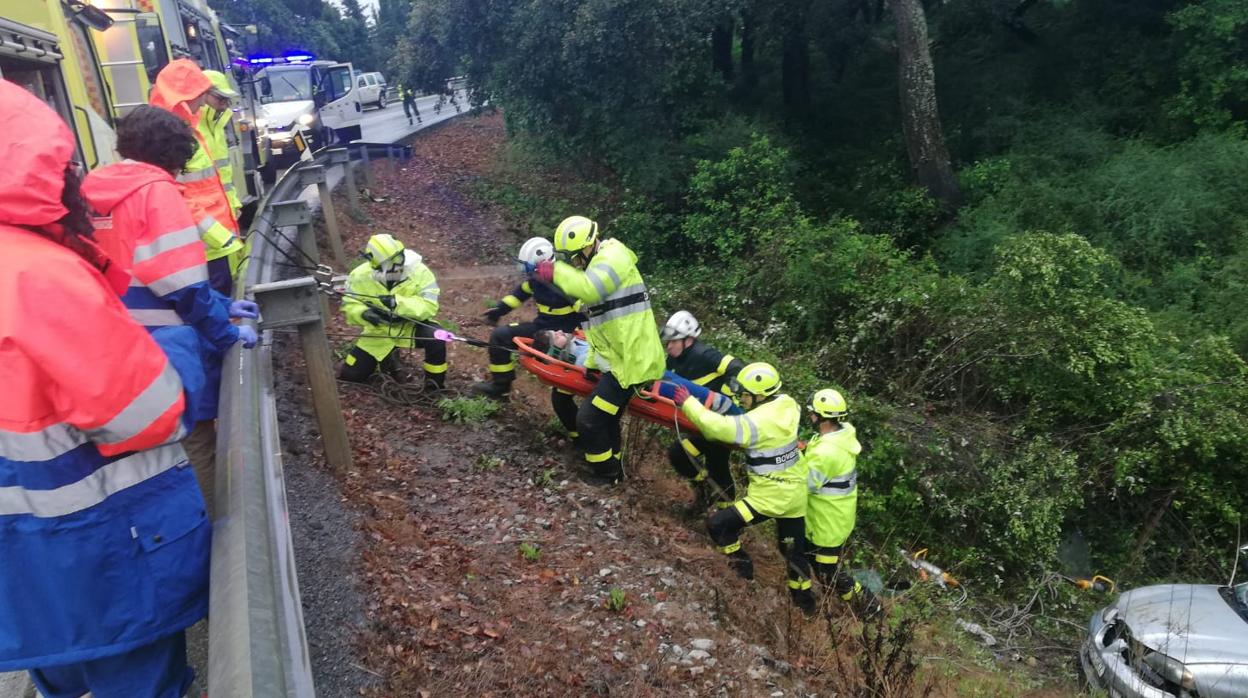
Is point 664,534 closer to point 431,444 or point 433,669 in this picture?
point 431,444

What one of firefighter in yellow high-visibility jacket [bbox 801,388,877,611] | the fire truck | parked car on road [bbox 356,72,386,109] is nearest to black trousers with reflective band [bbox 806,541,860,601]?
firefighter in yellow high-visibility jacket [bbox 801,388,877,611]

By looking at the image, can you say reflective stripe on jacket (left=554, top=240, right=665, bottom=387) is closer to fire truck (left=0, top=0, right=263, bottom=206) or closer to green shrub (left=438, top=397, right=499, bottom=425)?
green shrub (left=438, top=397, right=499, bottom=425)

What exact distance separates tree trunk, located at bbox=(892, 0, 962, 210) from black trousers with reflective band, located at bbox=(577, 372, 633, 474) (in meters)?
9.41

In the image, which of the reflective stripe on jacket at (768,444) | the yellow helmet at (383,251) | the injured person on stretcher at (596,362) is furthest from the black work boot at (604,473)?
the yellow helmet at (383,251)

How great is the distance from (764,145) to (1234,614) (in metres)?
8.90

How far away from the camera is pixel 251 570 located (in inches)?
74.0

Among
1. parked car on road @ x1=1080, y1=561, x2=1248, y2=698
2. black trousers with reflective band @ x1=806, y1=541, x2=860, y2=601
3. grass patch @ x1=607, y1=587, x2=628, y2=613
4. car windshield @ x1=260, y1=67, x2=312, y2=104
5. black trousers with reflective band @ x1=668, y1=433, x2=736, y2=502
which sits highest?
car windshield @ x1=260, y1=67, x2=312, y2=104

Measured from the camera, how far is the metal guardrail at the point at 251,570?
1.60 metres

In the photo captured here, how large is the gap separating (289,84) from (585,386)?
48.3 feet

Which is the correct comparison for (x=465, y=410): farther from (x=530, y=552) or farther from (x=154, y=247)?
(x=154, y=247)

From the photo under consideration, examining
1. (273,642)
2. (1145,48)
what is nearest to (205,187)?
(273,642)

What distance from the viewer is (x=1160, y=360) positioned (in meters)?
8.12

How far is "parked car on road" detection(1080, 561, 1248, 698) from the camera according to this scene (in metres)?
5.07

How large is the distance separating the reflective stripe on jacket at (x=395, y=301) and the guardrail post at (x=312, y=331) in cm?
177
